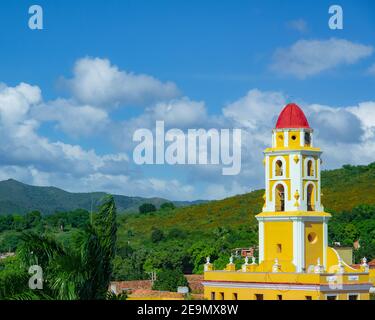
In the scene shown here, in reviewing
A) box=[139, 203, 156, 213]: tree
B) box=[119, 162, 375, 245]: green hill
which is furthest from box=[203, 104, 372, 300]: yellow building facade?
box=[139, 203, 156, 213]: tree

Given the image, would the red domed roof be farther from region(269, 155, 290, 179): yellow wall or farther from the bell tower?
region(269, 155, 290, 179): yellow wall

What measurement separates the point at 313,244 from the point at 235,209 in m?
70.6

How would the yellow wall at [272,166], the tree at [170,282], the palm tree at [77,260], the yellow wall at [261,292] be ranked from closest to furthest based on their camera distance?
the palm tree at [77,260]
the yellow wall at [261,292]
the yellow wall at [272,166]
the tree at [170,282]

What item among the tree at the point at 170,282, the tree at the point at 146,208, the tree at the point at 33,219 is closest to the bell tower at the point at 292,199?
the tree at the point at 170,282

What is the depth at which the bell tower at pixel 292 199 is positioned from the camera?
3400cm

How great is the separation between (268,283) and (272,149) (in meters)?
5.08

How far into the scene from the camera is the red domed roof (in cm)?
3462

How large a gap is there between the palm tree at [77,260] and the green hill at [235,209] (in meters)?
69.2

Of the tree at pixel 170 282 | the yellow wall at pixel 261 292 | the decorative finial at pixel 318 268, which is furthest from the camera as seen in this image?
the tree at pixel 170 282

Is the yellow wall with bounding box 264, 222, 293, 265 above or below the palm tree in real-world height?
above

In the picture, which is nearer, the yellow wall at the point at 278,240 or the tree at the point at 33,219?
the yellow wall at the point at 278,240

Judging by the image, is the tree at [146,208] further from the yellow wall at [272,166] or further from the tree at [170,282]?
the yellow wall at [272,166]

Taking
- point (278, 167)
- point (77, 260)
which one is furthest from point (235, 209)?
point (77, 260)
